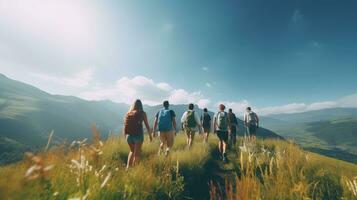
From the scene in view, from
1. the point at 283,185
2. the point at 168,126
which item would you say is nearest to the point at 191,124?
the point at 168,126

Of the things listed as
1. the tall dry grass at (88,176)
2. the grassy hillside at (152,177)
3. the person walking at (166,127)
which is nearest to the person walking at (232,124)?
the grassy hillside at (152,177)

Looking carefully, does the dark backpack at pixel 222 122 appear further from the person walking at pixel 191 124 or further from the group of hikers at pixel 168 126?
the person walking at pixel 191 124

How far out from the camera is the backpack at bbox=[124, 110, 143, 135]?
28.3 feet

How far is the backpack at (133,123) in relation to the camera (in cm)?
863

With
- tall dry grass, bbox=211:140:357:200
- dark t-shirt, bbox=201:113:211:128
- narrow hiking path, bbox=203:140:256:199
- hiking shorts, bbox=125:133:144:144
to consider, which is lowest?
narrow hiking path, bbox=203:140:256:199

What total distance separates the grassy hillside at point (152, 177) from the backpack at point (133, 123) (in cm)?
117

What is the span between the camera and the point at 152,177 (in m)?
5.26

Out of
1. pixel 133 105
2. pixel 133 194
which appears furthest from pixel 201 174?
pixel 133 194

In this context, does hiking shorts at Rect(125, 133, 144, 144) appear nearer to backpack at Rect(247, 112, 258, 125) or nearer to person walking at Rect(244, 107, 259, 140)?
person walking at Rect(244, 107, 259, 140)

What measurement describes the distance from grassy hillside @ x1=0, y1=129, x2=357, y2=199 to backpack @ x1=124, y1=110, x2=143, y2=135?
1.17 meters

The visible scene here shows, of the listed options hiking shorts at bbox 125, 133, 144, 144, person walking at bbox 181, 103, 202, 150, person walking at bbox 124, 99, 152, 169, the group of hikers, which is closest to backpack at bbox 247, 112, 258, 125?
the group of hikers

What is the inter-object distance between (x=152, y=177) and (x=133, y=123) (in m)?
3.67

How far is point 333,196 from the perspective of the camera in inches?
195

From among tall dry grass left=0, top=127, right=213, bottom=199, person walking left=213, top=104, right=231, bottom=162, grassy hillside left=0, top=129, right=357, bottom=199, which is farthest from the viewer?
person walking left=213, top=104, right=231, bottom=162
